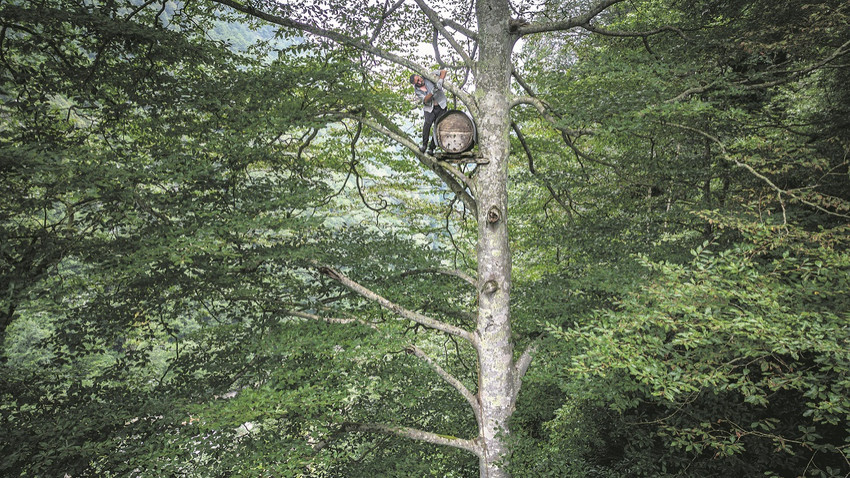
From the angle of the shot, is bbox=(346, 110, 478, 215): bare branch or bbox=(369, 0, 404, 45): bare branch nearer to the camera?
bbox=(346, 110, 478, 215): bare branch

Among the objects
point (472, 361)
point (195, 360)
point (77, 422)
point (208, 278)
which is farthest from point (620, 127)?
point (472, 361)

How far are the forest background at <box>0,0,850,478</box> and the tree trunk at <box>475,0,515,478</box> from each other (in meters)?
0.03

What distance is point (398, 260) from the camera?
6473mm

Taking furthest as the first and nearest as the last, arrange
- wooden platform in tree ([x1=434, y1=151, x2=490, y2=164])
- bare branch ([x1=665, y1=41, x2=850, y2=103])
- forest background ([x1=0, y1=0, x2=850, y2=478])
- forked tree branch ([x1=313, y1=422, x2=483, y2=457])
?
forked tree branch ([x1=313, y1=422, x2=483, y2=457]) < wooden platform in tree ([x1=434, y1=151, x2=490, y2=164]) < bare branch ([x1=665, y1=41, x2=850, y2=103]) < forest background ([x1=0, y1=0, x2=850, y2=478])

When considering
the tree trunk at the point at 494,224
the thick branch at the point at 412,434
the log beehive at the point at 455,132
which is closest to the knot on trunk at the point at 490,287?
the tree trunk at the point at 494,224

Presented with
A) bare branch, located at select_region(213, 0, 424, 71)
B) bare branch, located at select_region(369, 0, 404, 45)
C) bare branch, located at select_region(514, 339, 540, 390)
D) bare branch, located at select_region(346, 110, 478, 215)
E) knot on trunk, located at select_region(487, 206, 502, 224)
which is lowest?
bare branch, located at select_region(514, 339, 540, 390)

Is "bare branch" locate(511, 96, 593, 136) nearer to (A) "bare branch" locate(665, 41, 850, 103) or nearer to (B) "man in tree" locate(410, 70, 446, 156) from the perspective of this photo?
(A) "bare branch" locate(665, 41, 850, 103)

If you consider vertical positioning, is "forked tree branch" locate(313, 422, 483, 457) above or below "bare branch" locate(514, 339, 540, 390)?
below

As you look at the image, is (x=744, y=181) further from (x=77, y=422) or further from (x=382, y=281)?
(x=77, y=422)

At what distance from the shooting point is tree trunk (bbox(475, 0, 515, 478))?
18.5 ft

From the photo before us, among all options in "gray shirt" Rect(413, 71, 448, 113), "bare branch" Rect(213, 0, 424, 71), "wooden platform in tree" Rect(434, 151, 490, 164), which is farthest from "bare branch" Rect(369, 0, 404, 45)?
"wooden platform in tree" Rect(434, 151, 490, 164)

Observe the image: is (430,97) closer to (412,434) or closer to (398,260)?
(398,260)

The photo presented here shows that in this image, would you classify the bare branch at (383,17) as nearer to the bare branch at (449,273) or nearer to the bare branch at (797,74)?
the bare branch at (449,273)

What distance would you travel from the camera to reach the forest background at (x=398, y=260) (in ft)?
12.3
